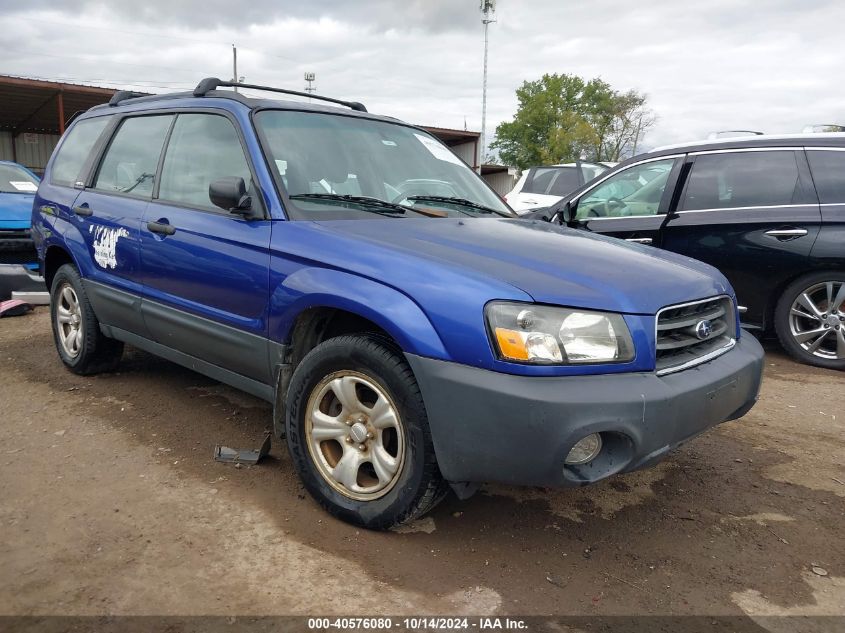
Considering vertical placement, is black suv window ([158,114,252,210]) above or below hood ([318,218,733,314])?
above

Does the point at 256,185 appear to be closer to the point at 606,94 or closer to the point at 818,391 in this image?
the point at 818,391

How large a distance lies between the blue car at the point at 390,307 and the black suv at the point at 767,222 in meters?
2.38

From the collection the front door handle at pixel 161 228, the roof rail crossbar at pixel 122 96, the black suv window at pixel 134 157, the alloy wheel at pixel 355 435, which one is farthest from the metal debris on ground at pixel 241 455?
the roof rail crossbar at pixel 122 96

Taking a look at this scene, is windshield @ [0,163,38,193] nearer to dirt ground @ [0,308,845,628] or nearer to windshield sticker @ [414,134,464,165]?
dirt ground @ [0,308,845,628]

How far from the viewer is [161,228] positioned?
3.50 metres

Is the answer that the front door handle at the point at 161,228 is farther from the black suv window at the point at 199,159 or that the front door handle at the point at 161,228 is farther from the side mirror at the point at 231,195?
the side mirror at the point at 231,195

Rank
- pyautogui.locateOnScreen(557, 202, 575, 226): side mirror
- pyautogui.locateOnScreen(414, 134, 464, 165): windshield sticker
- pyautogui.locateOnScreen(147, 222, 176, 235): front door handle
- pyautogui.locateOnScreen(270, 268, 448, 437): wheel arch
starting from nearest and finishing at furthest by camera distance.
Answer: pyautogui.locateOnScreen(270, 268, 448, 437): wheel arch < pyautogui.locateOnScreen(147, 222, 176, 235): front door handle < pyautogui.locateOnScreen(414, 134, 464, 165): windshield sticker < pyautogui.locateOnScreen(557, 202, 575, 226): side mirror

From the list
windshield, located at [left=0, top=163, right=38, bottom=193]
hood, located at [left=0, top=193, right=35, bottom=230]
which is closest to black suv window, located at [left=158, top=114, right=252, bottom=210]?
hood, located at [left=0, top=193, right=35, bottom=230]

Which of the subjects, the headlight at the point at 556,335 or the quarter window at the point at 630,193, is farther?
the quarter window at the point at 630,193

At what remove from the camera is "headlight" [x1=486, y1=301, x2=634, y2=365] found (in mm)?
2271

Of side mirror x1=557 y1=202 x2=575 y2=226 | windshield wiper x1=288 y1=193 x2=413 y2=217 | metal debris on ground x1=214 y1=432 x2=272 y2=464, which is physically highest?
windshield wiper x1=288 y1=193 x2=413 y2=217

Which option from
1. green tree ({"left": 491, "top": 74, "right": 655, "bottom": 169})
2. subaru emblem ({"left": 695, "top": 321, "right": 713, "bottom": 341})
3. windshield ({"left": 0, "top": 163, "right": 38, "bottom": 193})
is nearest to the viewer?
subaru emblem ({"left": 695, "top": 321, "right": 713, "bottom": 341})

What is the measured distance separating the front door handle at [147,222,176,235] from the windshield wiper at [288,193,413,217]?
79 centimetres

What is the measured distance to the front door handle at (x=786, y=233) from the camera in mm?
5129
